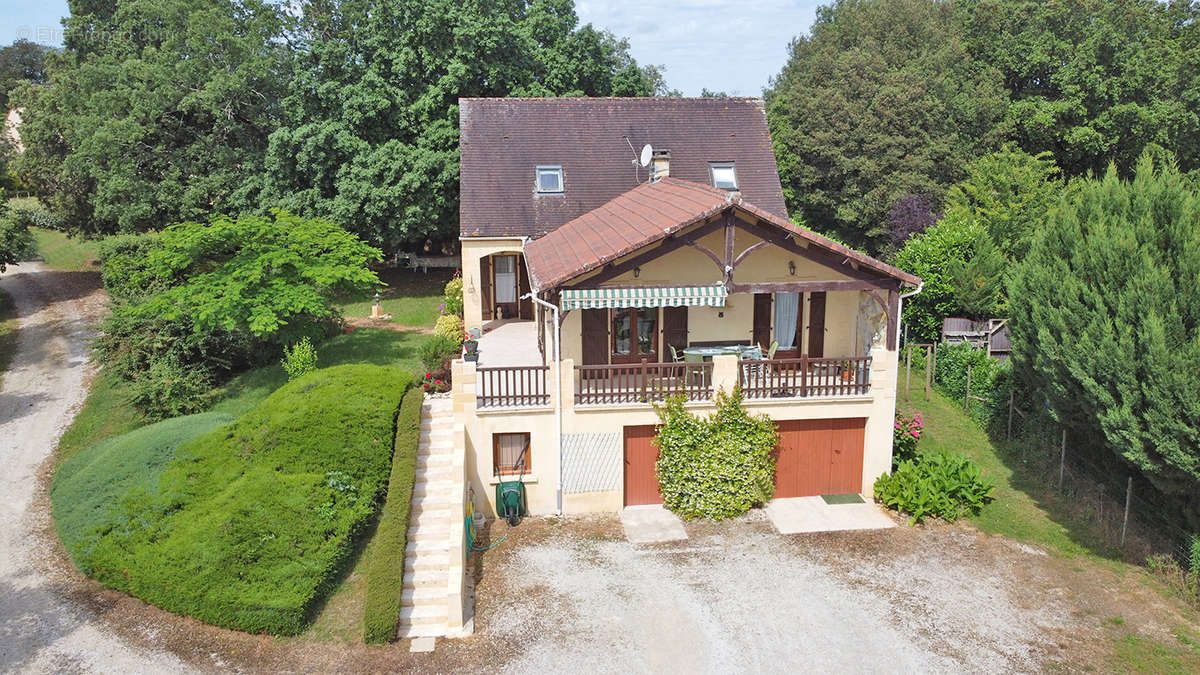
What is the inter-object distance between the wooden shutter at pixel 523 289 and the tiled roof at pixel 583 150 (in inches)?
98.4

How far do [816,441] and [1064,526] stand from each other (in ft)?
20.5

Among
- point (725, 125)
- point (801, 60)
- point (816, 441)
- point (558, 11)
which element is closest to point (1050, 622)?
point (816, 441)

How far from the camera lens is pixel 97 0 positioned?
4934 cm

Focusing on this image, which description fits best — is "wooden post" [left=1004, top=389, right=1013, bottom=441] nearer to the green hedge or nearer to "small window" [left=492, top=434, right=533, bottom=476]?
"small window" [left=492, top=434, right=533, bottom=476]

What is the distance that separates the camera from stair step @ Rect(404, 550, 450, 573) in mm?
17281

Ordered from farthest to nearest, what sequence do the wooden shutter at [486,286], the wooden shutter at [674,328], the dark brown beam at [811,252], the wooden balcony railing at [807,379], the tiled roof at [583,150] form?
the wooden shutter at [486,286]
the tiled roof at [583,150]
the wooden shutter at [674,328]
the wooden balcony railing at [807,379]
the dark brown beam at [811,252]

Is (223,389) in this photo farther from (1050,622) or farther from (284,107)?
(1050,622)

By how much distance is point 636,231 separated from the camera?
20.6 metres

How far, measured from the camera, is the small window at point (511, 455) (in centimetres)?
2012

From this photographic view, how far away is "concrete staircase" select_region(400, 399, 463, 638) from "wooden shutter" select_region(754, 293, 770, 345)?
923cm

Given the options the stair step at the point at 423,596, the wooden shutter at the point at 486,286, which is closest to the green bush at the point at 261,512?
the stair step at the point at 423,596

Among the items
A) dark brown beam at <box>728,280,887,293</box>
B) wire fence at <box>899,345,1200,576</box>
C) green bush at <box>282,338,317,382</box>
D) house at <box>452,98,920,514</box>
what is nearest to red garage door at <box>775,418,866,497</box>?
house at <box>452,98,920,514</box>

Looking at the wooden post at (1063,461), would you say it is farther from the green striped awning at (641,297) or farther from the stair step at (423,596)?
the stair step at (423,596)

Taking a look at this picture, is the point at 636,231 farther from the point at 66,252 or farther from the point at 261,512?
the point at 66,252
